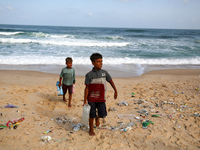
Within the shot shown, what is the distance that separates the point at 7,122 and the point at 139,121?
114 inches

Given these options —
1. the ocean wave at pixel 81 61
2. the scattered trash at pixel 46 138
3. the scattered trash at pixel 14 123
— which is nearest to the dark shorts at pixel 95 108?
the scattered trash at pixel 46 138

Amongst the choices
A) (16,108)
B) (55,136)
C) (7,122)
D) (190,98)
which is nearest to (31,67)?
(16,108)

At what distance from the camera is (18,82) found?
283 inches

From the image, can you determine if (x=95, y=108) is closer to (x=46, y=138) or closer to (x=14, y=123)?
(x=46, y=138)

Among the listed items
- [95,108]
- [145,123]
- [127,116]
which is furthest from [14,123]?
[145,123]

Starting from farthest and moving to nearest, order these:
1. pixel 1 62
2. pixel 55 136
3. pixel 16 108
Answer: pixel 1 62
pixel 16 108
pixel 55 136

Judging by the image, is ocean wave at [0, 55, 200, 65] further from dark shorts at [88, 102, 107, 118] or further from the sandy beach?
dark shorts at [88, 102, 107, 118]

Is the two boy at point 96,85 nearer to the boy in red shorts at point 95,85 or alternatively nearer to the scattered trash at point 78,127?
the boy in red shorts at point 95,85

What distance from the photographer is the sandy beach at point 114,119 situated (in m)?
3.16

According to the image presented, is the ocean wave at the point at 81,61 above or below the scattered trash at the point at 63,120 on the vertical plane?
above

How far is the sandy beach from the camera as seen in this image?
3.16 metres

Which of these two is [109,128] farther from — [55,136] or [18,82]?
[18,82]

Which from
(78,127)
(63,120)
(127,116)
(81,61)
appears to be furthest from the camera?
(81,61)

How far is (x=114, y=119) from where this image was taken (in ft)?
13.8
